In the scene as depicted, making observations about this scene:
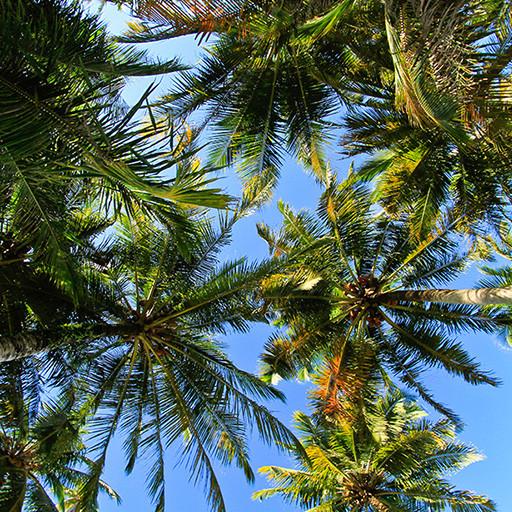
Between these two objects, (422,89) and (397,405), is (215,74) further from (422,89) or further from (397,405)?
(397,405)

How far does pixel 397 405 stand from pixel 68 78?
10.7 m

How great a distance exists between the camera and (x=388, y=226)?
9969 mm

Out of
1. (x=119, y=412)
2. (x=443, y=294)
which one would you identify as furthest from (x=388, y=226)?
(x=119, y=412)

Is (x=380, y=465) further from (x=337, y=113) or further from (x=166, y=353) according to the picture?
(x=337, y=113)

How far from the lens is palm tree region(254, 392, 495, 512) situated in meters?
10.2

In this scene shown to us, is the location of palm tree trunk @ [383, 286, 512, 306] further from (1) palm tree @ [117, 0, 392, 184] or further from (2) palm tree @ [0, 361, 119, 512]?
(2) palm tree @ [0, 361, 119, 512]

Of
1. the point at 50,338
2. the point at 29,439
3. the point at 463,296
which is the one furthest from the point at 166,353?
the point at 463,296

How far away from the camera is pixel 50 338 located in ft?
23.9

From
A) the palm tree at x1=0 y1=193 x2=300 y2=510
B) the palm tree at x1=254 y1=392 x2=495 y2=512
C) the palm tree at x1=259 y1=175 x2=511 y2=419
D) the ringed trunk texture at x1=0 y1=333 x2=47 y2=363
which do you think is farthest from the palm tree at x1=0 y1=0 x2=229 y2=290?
the palm tree at x1=254 y1=392 x2=495 y2=512

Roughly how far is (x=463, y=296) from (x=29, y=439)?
8705mm

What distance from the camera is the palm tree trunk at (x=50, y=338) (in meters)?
6.17

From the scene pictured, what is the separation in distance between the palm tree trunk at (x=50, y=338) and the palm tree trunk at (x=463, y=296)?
5.19 metres

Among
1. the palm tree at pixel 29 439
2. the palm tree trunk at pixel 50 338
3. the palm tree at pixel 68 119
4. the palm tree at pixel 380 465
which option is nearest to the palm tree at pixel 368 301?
the palm tree at pixel 380 465

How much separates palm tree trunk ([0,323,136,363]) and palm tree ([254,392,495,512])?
465 cm
